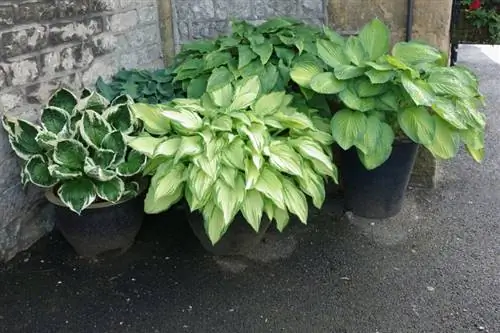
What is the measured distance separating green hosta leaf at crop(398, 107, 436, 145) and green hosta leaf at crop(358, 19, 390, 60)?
1.02 feet

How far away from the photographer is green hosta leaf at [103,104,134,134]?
2.40 meters

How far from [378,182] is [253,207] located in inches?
35.5

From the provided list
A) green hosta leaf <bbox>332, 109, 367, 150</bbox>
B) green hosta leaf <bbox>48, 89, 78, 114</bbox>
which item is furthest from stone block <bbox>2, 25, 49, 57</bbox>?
green hosta leaf <bbox>332, 109, 367, 150</bbox>

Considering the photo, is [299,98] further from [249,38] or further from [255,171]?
[255,171]

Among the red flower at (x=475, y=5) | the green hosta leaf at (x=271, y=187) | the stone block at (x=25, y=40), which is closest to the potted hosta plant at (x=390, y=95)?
the green hosta leaf at (x=271, y=187)

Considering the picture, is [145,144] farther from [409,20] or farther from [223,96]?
[409,20]

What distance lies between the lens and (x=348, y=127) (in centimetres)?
240

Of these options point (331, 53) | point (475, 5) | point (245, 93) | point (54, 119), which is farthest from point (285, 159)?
point (475, 5)

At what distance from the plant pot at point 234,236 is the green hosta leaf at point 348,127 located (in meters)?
0.50

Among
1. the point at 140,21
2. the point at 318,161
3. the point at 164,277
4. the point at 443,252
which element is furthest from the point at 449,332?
the point at 140,21

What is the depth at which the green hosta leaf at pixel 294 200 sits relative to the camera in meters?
2.18

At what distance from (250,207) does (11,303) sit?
1.12 meters

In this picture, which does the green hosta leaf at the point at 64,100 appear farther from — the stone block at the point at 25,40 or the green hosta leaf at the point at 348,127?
the green hosta leaf at the point at 348,127

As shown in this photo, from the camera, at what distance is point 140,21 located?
304 cm
